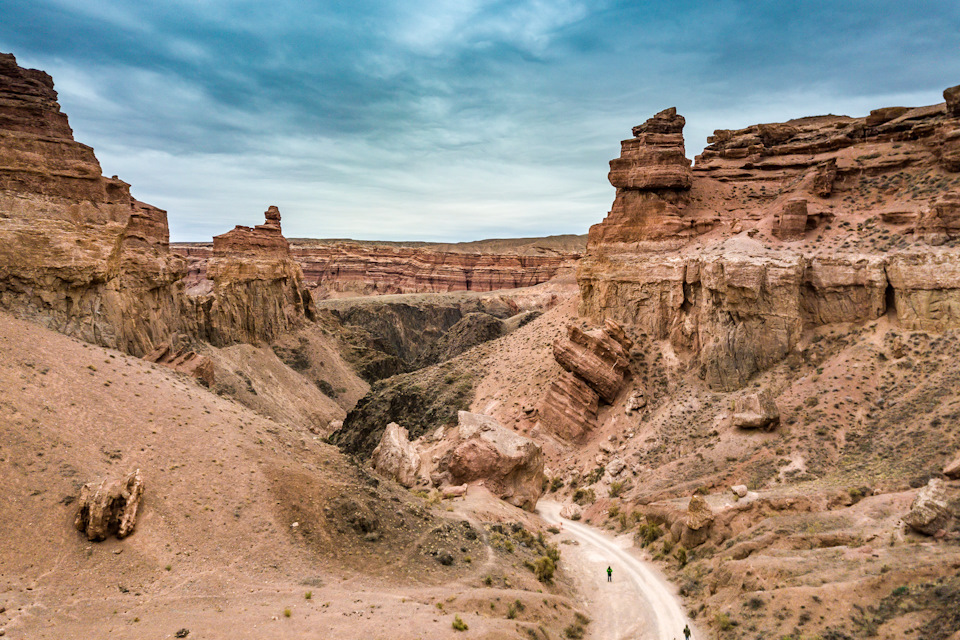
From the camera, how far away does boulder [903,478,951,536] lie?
672 inches

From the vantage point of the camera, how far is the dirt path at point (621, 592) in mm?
19750

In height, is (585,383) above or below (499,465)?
above

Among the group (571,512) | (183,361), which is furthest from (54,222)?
(571,512)

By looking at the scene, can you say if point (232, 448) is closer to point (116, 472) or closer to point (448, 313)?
point (116, 472)

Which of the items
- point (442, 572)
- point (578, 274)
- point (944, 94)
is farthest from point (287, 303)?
point (944, 94)

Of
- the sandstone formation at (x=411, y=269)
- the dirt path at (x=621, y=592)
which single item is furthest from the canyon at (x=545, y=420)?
the sandstone formation at (x=411, y=269)

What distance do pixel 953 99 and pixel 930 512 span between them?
32.2 m

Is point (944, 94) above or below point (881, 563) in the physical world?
above

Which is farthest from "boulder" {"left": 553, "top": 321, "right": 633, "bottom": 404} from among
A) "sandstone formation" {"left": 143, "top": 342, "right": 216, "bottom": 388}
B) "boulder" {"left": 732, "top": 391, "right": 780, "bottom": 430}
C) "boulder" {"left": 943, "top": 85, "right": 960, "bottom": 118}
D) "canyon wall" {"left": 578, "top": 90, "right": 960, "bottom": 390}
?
"boulder" {"left": 943, "top": 85, "right": 960, "bottom": 118}

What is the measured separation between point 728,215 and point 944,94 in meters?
14.7

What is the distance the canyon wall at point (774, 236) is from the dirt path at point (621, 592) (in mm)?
15287

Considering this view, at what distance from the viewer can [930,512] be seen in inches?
674

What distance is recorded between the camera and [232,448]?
67.3ft

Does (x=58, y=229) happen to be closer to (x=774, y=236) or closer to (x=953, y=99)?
(x=774, y=236)
